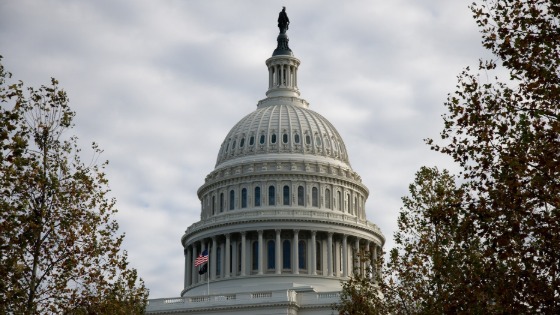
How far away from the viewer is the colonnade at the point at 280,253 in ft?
380

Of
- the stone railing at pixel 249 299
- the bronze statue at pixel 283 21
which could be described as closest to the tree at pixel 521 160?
the stone railing at pixel 249 299

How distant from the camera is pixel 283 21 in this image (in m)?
143

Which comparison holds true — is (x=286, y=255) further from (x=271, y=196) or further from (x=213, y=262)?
(x=213, y=262)

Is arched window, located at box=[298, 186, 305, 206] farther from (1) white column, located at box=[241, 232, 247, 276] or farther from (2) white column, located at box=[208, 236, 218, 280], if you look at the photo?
(2) white column, located at box=[208, 236, 218, 280]

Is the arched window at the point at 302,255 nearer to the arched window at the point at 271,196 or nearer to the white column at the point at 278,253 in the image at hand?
the white column at the point at 278,253

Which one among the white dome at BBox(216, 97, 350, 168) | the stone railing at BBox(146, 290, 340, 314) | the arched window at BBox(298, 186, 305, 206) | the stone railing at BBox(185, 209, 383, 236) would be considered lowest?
the stone railing at BBox(146, 290, 340, 314)

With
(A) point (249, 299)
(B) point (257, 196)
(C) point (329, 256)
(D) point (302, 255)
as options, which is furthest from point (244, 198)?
(A) point (249, 299)

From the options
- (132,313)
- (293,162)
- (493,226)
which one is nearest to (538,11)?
(493,226)

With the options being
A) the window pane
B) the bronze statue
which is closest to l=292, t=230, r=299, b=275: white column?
the window pane

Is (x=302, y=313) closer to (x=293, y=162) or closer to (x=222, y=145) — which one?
(x=293, y=162)

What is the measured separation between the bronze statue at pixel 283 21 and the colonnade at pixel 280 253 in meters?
35.0

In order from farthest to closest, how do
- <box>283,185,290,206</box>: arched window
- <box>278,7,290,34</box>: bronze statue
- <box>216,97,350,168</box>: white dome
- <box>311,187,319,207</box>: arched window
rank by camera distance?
<box>278,7,290,34</box>: bronze statue, <box>216,97,350,168</box>: white dome, <box>311,187,319,207</box>: arched window, <box>283,185,290,206</box>: arched window

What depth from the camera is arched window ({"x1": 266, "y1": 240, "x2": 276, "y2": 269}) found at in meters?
117

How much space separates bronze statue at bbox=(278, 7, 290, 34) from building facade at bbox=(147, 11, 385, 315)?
9465 mm
